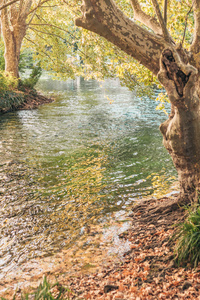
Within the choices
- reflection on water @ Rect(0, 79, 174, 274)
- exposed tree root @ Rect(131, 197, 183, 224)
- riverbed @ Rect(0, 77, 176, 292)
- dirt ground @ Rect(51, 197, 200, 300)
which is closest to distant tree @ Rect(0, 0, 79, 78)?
reflection on water @ Rect(0, 79, 174, 274)

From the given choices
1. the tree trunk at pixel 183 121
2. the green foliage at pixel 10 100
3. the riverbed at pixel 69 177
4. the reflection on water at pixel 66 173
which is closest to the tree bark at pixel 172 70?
the tree trunk at pixel 183 121

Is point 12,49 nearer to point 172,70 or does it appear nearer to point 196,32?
point 196,32

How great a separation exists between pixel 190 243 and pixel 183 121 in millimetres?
1905

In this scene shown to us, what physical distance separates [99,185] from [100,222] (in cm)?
217

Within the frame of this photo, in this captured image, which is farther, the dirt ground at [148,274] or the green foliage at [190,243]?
the green foliage at [190,243]

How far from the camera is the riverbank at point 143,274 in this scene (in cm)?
377

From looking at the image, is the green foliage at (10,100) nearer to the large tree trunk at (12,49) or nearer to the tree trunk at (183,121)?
the large tree trunk at (12,49)

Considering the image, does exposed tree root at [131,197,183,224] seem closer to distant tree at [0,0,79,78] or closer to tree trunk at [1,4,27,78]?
distant tree at [0,0,79,78]

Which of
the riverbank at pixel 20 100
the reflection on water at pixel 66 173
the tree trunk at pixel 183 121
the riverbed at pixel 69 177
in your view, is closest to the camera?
the tree trunk at pixel 183 121

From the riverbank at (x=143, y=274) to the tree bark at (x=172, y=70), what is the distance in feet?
2.89

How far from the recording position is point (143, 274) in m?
4.27

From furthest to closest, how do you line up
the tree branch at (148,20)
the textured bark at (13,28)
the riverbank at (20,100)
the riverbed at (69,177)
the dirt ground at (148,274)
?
1. the textured bark at (13,28)
2. the riverbank at (20,100)
3. the riverbed at (69,177)
4. the tree branch at (148,20)
5. the dirt ground at (148,274)

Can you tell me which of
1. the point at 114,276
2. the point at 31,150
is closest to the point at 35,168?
the point at 31,150

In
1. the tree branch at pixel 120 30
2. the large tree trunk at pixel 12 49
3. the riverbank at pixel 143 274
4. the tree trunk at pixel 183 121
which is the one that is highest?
the large tree trunk at pixel 12 49
